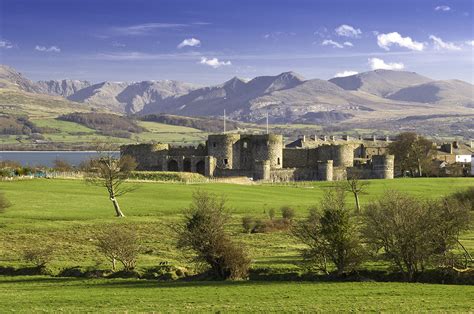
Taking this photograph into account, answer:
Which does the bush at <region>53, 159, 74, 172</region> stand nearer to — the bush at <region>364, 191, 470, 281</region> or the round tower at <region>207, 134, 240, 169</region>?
the round tower at <region>207, 134, 240, 169</region>

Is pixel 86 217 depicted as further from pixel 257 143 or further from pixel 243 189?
pixel 257 143

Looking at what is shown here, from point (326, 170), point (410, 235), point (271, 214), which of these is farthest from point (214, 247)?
point (326, 170)

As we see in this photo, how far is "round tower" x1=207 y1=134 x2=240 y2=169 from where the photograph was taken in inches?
3514

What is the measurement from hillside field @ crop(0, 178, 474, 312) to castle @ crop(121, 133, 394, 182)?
1381 cm

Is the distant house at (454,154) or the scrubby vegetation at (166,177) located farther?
the distant house at (454,154)

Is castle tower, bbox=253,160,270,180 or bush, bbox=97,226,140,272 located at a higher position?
castle tower, bbox=253,160,270,180

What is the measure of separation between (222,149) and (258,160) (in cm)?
495

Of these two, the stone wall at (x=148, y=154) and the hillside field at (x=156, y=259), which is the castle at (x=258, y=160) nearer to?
the stone wall at (x=148, y=154)

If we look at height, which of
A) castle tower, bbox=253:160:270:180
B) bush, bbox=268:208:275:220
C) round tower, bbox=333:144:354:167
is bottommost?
bush, bbox=268:208:275:220

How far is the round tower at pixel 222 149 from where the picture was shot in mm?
89250

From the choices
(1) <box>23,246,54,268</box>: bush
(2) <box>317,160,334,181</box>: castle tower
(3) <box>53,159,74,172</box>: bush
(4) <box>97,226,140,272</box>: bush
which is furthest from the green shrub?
(3) <box>53,159,74,172</box>: bush

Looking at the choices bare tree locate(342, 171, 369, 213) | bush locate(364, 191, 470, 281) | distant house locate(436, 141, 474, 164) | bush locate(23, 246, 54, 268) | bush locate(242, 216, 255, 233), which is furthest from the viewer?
distant house locate(436, 141, 474, 164)

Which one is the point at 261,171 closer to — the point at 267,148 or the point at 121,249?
the point at 267,148

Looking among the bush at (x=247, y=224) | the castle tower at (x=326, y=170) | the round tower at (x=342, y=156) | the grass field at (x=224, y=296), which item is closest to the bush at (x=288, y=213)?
the bush at (x=247, y=224)
